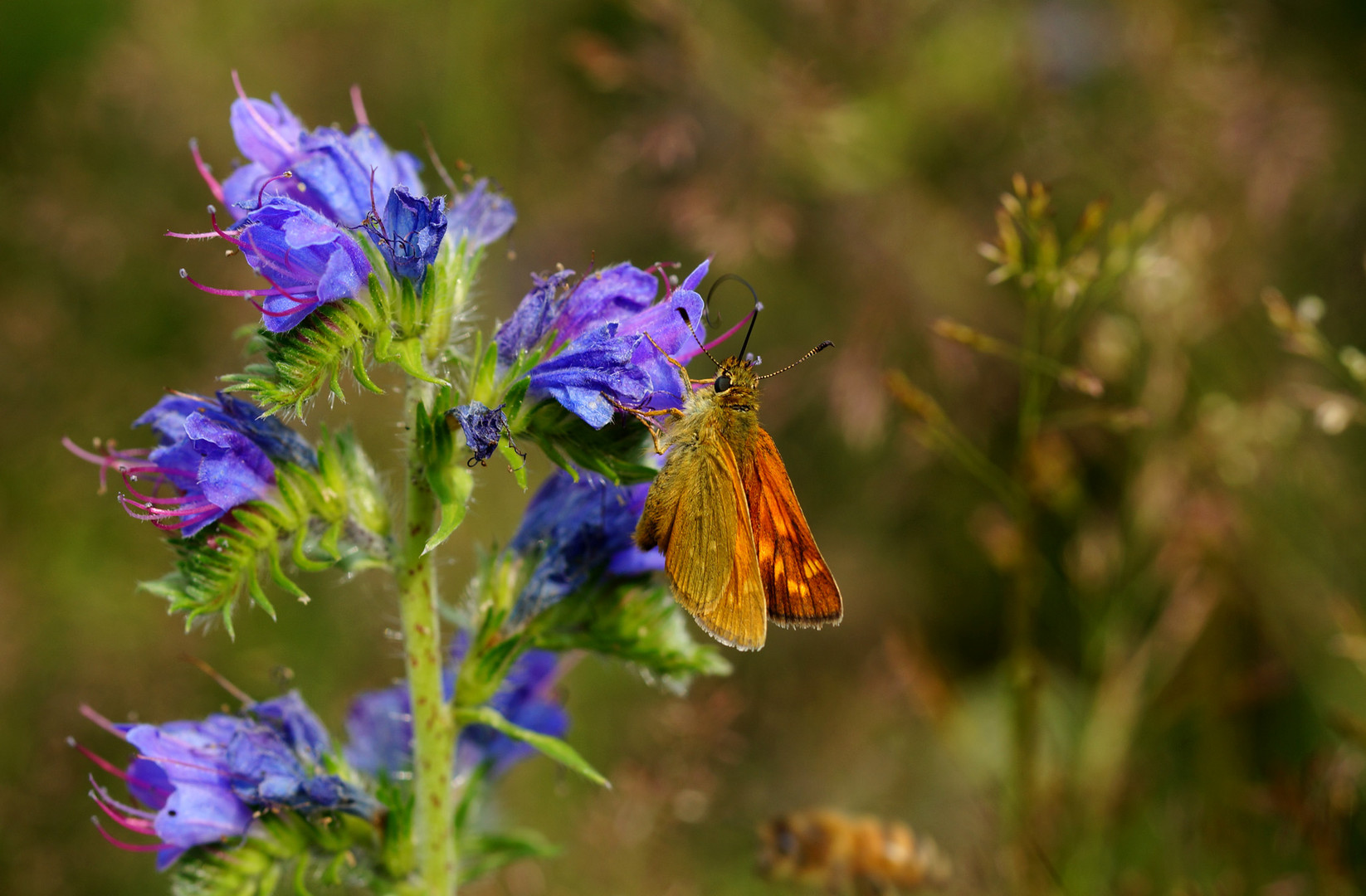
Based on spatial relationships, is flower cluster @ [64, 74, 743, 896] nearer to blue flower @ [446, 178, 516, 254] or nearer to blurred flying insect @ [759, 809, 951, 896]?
blue flower @ [446, 178, 516, 254]

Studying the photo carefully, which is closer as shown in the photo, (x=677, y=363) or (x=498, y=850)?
(x=677, y=363)

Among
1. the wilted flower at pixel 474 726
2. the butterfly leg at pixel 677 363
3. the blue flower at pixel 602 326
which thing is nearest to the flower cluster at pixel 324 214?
the blue flower at pixel 602 326

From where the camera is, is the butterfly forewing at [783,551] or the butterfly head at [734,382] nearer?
the butterfly forewing at [783,551]

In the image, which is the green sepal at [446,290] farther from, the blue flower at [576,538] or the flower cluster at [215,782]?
the flower cluster at [215,782]

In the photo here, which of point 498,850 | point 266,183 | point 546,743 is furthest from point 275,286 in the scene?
point 498,850

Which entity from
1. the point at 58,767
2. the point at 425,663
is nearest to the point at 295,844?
the point at 425,663

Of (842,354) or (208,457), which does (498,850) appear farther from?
(842,354)

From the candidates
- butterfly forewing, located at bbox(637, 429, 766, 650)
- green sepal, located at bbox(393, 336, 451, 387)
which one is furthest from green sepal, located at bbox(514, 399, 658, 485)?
green sepal, located at bbox(393, 336, 451, 387)
